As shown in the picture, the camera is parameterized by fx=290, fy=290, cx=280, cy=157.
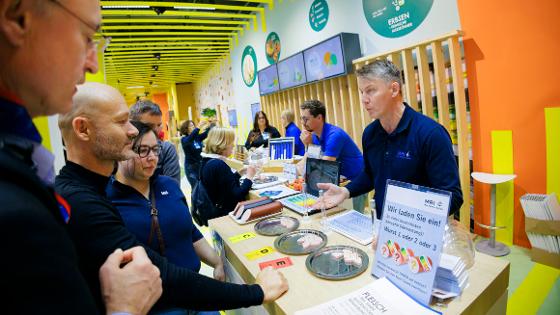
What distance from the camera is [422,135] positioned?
5.80ft

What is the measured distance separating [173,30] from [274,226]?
7.24 m

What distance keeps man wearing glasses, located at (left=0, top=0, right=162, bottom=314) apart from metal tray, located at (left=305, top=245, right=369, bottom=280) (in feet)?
3.24

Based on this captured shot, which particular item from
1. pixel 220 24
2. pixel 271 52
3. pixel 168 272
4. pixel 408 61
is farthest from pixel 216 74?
pixel 168 272

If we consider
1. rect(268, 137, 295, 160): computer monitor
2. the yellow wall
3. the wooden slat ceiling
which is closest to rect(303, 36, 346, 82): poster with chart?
rect(268, 137, 295, 160): computer monitor

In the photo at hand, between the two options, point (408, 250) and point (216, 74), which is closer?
point (408, 250)

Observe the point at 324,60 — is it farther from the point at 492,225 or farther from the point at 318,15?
the point at 492,225

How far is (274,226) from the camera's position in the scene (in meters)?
1.94

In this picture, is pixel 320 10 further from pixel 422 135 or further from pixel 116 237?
pixel 116 237

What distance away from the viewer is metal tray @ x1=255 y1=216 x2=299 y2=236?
184 cm

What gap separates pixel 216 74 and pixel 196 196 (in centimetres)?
1018

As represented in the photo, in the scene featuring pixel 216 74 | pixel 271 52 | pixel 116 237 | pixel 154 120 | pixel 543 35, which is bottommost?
pixel 116 237

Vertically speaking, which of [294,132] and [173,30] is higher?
[173,30]

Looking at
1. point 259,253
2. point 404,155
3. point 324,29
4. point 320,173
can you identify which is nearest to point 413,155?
point 404,155

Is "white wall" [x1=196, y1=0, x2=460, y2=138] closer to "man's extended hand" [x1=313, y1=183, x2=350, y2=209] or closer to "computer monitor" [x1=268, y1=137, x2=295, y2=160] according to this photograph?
"computer monitor" [x1=268, y1=137, x2=295, y2=160]
